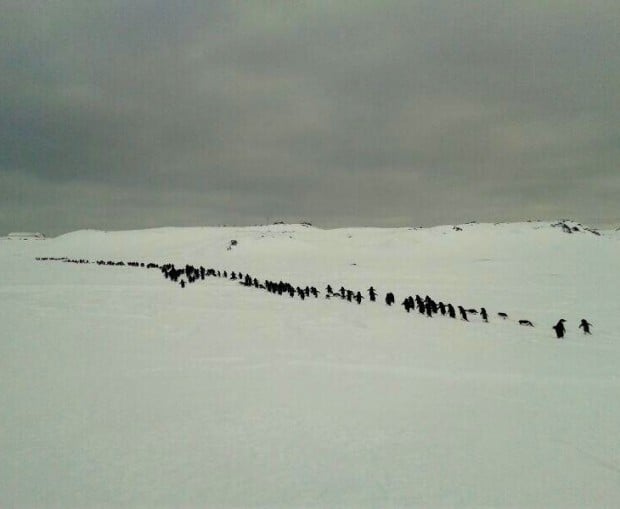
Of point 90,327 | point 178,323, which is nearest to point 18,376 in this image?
point 90,327

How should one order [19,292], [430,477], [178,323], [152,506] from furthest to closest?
[19,292], [178,323], [430,477], [152,506]

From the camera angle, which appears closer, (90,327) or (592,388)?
(592,388)

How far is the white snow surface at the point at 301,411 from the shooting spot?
311 cm

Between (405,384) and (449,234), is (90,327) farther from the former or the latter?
(449,234)

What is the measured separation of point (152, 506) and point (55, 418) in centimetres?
203

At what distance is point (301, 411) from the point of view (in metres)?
4.55

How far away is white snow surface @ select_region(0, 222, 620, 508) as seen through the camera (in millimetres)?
3105

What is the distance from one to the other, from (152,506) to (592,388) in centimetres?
562

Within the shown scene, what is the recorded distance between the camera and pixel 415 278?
2428cm

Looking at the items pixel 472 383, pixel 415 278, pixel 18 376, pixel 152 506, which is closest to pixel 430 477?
pixel 152 506

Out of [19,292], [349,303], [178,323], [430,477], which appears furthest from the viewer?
[19,292]

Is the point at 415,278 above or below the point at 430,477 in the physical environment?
above

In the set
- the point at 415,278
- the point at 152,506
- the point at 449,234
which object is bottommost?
the point at 152,506

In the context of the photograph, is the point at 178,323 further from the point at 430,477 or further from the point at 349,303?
the point at 430,477
